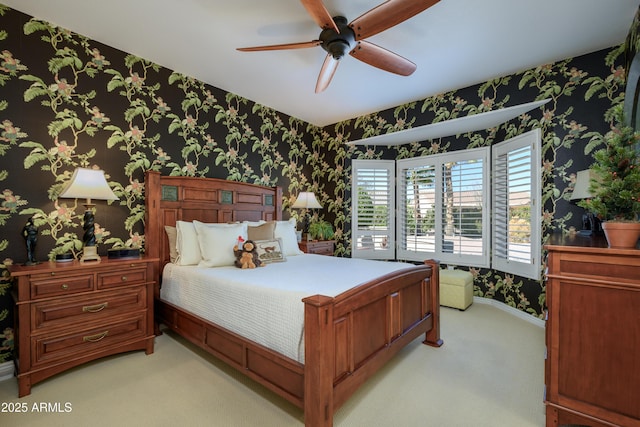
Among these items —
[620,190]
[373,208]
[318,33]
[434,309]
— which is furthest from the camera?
[373,208]

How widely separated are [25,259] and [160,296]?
1.13 metres

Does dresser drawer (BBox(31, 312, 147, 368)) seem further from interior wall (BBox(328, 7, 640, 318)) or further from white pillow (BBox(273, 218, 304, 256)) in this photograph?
interior wall (BBox(328, 7, 640, 318))

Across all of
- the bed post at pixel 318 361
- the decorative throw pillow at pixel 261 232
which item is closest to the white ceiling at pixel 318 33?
the decorative throw pillow at pixel 261 232

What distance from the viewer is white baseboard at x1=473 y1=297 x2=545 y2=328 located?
3.37 meters

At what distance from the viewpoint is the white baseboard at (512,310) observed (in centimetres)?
337

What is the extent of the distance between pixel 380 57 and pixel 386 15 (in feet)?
1.72

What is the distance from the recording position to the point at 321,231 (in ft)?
15.6

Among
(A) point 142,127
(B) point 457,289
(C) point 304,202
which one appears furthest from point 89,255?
(B) point 457,289

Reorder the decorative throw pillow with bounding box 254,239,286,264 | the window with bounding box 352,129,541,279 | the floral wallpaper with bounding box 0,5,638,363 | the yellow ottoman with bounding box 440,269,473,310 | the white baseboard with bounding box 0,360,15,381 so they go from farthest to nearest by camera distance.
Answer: the yellow ottoman with bounding box 440,269,473,310 < the window with bounding box 352,129,541,279 < the decorative throw pillow with bounding box 254,239,286,264 < the floral wallpaper with bounding box 0,5,638,363 < the white baseboard with bounding box 0,360,15,381

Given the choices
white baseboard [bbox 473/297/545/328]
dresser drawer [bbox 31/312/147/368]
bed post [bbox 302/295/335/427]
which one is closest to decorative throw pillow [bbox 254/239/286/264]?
dresser drawer [bbox 31/312/147/368]

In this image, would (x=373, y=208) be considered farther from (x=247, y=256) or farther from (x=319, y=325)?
(x=319, y=325)

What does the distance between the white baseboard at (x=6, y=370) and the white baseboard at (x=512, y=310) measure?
16.8 feet

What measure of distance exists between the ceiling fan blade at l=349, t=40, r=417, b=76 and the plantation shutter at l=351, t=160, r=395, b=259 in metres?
2.38

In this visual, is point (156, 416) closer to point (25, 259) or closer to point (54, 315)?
point (54, 315)
